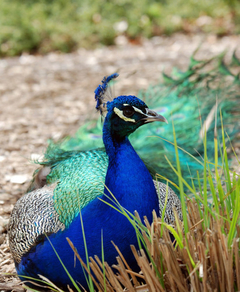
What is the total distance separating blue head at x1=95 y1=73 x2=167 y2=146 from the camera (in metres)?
1.53

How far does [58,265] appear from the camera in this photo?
159 cm

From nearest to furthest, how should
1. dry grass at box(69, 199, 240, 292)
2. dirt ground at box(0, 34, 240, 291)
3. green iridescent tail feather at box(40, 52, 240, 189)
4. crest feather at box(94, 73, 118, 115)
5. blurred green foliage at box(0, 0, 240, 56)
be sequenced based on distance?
dry grass at box(69, 199, 240, 292), crest feather at box(94, 73, 118, 115), green iridescent tail feather at box(40, 52, 240, 189), dirt ground at box(0, 34, 240, 291), blurred green foliage at box(0, 0, 240, 56)

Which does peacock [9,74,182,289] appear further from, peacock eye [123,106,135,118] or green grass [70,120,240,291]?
green grass [70,120,240,291]

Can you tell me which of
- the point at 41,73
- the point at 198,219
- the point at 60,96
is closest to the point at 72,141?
the point at 198,219

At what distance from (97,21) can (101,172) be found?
555cm

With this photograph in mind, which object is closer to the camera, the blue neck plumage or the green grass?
the green grass

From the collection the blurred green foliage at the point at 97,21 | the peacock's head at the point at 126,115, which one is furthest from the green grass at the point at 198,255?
the blurred green foliage at the point at 97,21

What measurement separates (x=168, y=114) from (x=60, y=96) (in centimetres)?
215

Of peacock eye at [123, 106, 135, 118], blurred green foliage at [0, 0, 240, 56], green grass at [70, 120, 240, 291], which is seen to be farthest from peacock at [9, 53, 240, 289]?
blurred green foliage at [0, 0, 240, 56]

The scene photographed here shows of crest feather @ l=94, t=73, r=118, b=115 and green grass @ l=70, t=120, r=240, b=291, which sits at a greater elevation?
crest feather @ l=94, t=73, r=118, b=115

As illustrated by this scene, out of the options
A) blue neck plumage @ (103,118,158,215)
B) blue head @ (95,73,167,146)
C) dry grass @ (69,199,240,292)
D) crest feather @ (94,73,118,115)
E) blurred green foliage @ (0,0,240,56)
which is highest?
blurred green foliage @ (0,0,240,56)

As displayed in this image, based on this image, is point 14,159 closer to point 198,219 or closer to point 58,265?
point 58,265

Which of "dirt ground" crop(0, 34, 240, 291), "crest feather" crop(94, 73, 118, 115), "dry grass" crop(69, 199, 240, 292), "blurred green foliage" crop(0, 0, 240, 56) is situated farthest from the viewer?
"blurred green foliage" crop(0, 0, 240, 56)

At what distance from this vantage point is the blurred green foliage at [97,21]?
20.6 ft
